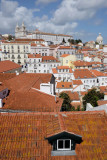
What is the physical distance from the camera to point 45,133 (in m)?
5.99

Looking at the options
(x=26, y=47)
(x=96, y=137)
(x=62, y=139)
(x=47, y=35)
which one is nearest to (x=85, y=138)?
(x=96, y=137)

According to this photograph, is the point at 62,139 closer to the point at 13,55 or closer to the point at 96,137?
the point at 96,137

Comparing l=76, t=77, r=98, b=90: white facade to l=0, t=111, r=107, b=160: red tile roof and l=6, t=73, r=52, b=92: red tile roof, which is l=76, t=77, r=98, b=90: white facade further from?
l=0, t=111, r=107, b=160: red tile roof

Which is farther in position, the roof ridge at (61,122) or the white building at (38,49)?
the white building at (38,49)

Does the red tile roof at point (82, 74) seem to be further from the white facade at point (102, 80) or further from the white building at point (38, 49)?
the white building at point (38, 49)

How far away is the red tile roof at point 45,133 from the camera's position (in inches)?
216

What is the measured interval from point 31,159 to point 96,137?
7.84 feet

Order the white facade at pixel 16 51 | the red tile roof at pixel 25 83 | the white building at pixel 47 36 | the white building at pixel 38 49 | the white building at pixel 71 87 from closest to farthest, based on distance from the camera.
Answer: the red tile roof at pixel 25 83 < the white building at pixel 71 87 < the white building at pixel 38 49 < the white facade at pixel 16 51 < the white building at pixel 47 36

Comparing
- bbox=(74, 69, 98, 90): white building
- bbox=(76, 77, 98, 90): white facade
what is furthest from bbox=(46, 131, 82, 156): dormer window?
bbox=(76, 77, 98, 90): white facade

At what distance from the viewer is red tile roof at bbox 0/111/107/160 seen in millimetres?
5488

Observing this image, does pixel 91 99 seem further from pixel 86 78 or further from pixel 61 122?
pixel 61 122

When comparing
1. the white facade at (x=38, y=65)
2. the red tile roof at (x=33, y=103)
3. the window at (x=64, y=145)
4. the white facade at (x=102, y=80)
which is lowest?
the window at (x=64, y=145)

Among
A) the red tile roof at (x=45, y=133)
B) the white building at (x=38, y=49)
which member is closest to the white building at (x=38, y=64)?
the white building at (x=38, y=49)

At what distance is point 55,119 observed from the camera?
21.0ft
